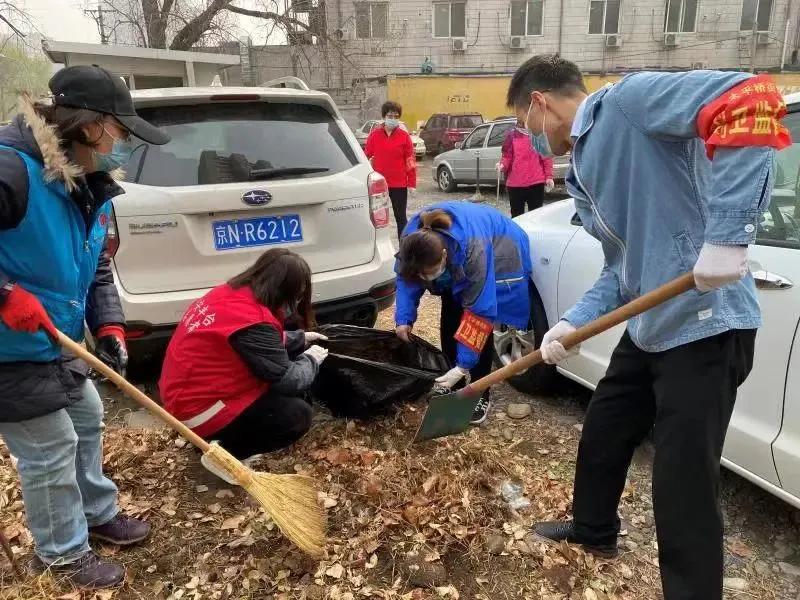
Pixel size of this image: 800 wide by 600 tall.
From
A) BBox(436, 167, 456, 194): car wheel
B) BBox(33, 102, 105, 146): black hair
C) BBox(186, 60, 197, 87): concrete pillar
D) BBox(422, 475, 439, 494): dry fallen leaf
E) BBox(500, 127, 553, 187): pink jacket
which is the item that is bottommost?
BBox(436, 167, 456, 194): car wheel

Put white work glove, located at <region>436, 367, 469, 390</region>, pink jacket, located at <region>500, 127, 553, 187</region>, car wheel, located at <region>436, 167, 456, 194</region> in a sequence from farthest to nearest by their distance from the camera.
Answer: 1. car wheel, located at <region>436, 167, 456, 194</region>
2. pink jacket, located at <region>500, 127, 553, 187</region>
3. white work glove, located at <region>436, 367, 469, 390</region>

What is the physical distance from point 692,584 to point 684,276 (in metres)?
0.90

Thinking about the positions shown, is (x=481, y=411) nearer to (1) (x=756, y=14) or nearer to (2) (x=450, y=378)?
(2) (x=450, y=378)

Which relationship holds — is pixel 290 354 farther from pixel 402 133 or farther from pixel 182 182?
pixel 402 133

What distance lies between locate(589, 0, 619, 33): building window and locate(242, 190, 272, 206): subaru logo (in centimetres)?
2640

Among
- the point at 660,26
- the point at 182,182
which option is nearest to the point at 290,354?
the point at 182,182

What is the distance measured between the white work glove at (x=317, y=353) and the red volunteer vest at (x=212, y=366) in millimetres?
261

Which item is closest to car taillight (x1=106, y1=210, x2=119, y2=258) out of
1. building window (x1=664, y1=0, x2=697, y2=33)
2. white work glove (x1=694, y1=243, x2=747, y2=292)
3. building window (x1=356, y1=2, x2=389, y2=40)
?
white work glove (x1=694, y1=243, x2=747, y2=292)

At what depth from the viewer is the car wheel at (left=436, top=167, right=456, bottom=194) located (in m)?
14.6

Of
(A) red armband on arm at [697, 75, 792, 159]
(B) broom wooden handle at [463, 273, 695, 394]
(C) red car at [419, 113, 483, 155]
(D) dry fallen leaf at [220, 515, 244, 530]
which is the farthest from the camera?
(C) red car at [419, 113, 483, 155]

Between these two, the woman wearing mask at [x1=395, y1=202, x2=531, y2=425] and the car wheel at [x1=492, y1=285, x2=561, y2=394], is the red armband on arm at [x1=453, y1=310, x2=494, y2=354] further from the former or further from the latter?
the car wheel at [x1=492, y1=285, x2=561, y2=394]

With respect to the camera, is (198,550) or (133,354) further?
(133,354)

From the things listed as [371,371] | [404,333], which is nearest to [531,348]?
[404,333]

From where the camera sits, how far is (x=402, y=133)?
786 centimetres
